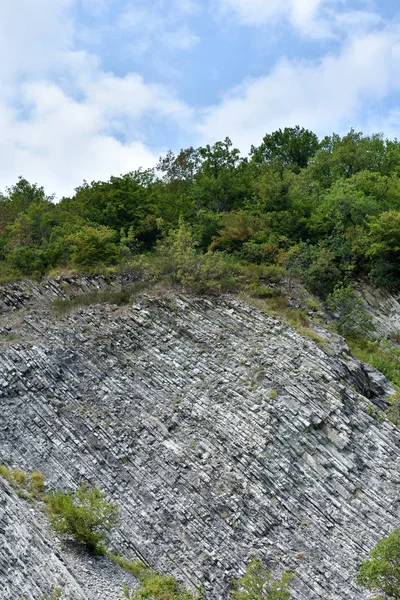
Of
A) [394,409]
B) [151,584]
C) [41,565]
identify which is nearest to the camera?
[41,565]

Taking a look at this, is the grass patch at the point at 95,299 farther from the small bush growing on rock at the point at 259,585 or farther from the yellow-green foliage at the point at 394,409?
the small bush growing on rock at the point at 259,585

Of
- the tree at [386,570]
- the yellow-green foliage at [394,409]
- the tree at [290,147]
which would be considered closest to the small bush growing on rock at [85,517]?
the tree at [386,570]

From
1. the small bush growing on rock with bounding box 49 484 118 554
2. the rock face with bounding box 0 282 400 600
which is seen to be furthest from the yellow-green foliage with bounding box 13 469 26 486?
the small bush growing on rock with bounding box 49 484 118 554

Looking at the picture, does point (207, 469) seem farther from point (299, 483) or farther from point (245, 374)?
point (245, 374)

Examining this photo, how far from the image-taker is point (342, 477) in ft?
36.8

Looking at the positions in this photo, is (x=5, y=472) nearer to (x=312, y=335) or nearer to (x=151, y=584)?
(x=151, y=584)

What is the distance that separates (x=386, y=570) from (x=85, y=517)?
5.54 metres

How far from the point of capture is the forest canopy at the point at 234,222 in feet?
60.8

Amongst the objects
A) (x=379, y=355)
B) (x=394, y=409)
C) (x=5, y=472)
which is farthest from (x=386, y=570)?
(x=379, y=355)

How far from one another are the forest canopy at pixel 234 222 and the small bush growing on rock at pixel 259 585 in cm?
991

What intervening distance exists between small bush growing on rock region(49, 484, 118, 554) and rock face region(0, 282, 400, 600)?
52cm

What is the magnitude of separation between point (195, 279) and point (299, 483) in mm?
8067

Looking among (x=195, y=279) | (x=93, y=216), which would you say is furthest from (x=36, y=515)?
(x=93, y=216)

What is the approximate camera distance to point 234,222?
2114 centimetres
